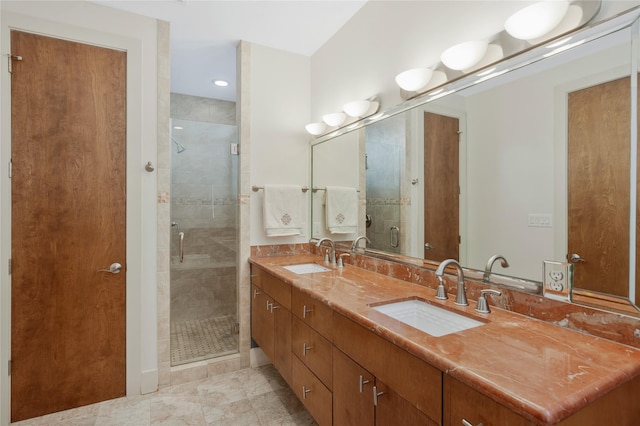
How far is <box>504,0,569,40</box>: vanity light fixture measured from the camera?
1.12 meters

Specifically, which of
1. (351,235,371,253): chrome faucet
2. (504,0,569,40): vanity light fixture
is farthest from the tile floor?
(504,0,569,40): vanity light fixture

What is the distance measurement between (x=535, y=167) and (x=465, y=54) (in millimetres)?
598

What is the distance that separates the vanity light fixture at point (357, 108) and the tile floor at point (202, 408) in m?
2.01

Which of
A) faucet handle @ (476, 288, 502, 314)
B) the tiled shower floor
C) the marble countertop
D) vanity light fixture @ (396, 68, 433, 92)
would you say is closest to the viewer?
the marble countertop

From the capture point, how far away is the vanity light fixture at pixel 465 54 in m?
1.40

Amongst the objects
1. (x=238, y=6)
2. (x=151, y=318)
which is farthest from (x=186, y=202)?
(x=238, y=6)

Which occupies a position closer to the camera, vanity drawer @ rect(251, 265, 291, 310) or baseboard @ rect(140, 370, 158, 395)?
vanity drawer @ rect(251, 265, 291, 310)

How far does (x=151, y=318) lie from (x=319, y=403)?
142 cm

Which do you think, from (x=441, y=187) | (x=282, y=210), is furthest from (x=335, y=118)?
(x=441, y=187)

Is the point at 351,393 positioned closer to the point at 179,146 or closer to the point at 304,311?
the point at 304,311

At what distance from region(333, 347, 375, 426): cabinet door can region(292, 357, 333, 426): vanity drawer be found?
0.22ft

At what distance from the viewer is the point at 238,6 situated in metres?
2.18

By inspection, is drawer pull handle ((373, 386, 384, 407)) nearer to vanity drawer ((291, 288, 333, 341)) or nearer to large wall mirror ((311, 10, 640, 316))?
vanity drawer ((291, 288, 333, 341))

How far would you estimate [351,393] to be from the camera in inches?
51.9
